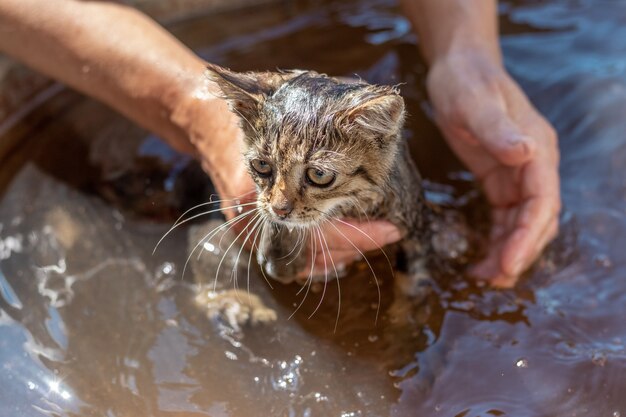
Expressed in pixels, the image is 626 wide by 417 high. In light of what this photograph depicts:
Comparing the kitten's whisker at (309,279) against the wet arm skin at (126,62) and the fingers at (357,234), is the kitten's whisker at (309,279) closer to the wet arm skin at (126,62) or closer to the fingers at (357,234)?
the fingers at (357,234)

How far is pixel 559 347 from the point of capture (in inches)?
81.9

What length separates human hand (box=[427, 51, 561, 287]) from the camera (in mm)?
2221

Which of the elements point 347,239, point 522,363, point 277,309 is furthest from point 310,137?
point 522,363

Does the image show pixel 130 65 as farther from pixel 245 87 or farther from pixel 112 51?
pixel 245 87

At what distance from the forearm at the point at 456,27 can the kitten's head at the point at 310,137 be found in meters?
0.92

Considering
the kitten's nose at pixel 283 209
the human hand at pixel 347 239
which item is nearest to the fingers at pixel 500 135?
the human hand at pixel 347 239

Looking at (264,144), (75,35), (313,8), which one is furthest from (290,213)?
(313,8)

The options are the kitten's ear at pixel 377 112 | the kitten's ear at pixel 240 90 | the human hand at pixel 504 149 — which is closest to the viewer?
the kitten's ear at pixel 377 112

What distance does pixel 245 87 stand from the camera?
65.6 inches

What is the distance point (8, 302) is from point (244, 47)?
5.50ft

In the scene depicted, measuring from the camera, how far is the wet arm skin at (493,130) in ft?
7.31

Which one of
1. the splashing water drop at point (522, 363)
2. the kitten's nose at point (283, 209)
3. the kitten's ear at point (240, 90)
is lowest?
the splashing water drop at point (522, 363)

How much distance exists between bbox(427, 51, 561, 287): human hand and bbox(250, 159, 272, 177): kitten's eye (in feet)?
2.81

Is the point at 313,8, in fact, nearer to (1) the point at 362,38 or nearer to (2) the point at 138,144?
(1) the point at 362,38
